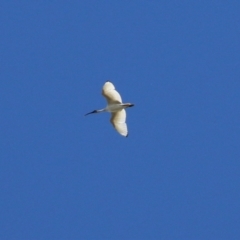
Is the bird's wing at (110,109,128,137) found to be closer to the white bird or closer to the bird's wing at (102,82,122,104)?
the white bird

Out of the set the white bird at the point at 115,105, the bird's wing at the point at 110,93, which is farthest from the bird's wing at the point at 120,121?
the bird's wing at the point at 110,93

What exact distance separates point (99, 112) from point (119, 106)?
598 millimetres

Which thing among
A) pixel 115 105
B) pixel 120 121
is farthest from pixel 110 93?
pixel 120 121

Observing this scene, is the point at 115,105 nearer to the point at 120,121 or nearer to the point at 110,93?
the point at 110,93

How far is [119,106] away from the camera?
354 feet

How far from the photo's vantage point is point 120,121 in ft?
355

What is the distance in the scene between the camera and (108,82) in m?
108

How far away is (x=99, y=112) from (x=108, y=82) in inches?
27.6

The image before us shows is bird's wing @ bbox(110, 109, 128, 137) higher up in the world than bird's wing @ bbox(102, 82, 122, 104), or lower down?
lower down

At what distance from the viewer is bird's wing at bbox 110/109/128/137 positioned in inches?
4252

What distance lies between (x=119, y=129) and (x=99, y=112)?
1.83ft

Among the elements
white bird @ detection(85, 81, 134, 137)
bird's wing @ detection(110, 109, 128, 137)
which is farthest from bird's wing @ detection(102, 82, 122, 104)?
bird's wing @ detection(110, 109, 128, 137)

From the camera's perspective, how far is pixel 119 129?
108 metres

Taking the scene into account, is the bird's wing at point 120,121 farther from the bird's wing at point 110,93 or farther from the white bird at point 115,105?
the bird's wing at point 110,93
